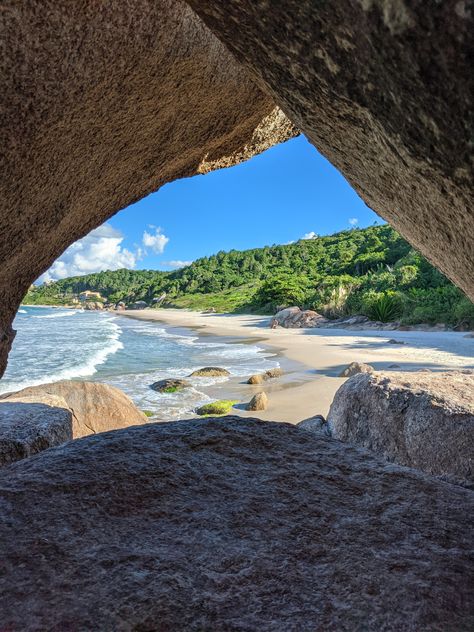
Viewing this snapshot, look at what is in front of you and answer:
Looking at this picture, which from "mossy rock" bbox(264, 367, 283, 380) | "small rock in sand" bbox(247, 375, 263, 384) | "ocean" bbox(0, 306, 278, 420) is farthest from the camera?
"mossy rock" bbox(264, 367, 283, 380)

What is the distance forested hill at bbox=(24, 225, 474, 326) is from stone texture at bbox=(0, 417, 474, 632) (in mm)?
13233

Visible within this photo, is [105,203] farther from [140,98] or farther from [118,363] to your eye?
[118,363]

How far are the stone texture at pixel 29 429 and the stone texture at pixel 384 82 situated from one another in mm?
3059

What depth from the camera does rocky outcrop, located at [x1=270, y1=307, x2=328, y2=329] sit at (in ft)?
103

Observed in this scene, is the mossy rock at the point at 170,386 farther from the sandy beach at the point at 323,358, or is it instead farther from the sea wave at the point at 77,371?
the sea wave at the point at 77,371

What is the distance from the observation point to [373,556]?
151 cm

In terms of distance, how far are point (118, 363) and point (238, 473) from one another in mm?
18623

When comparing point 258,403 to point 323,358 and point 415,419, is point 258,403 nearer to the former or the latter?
point 415,419

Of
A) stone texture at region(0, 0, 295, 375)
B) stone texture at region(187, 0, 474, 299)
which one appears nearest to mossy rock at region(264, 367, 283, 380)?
stone texture at region(0, 0, 295, 375)

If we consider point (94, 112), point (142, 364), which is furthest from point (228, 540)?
point (142, 364)

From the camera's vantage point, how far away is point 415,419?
13.4ft

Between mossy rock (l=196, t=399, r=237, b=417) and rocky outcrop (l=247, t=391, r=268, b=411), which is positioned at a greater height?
rocky outcrop (l=247, t=391, r=268, b=411)

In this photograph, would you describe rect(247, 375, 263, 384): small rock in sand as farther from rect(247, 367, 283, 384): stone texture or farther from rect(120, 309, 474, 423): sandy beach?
rect(120, 309, 474, 423): sandy beach

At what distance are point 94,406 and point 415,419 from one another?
517 cm
